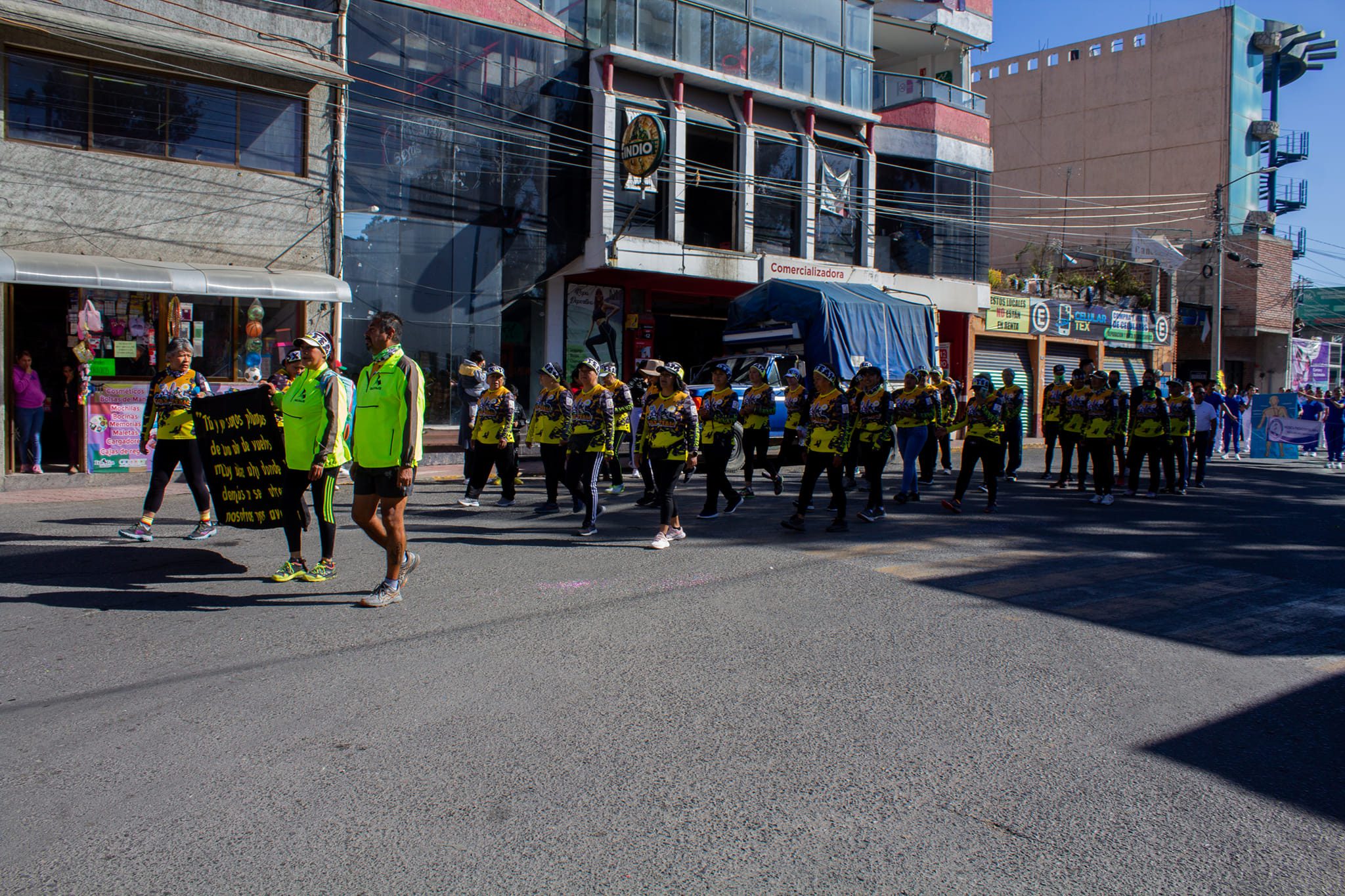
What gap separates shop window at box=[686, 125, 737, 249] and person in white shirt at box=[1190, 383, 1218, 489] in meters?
10.5

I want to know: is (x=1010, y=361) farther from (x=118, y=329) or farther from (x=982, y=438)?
(x=118, y=329)

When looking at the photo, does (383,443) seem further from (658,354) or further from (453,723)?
(658,354)

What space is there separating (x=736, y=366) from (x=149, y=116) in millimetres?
10126

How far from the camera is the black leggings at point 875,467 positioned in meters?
11.2

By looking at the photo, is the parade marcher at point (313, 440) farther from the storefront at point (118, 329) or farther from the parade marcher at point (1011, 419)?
the parade marcher at point (1011, 419)

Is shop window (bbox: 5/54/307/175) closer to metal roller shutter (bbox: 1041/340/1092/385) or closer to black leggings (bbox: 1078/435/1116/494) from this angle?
black leggings (bbox: 1078/435/1116/494)

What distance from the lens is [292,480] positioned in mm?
7234

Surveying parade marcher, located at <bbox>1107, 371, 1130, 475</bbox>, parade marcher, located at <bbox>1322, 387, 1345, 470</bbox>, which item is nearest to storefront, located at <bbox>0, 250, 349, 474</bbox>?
parade marcher, located at <bbox>1107, 371, 1130, 475</bbox>

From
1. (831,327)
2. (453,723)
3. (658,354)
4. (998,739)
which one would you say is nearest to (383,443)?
(453,723)

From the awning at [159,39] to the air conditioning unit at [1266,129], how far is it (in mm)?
40129

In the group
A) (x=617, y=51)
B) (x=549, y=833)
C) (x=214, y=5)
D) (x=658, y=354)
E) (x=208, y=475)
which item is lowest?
(x=549, y=833)

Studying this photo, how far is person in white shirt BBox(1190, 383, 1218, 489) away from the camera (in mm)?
16500

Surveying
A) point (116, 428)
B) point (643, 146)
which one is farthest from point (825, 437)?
point (643, 146)

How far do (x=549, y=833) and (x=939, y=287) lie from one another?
2532cm
